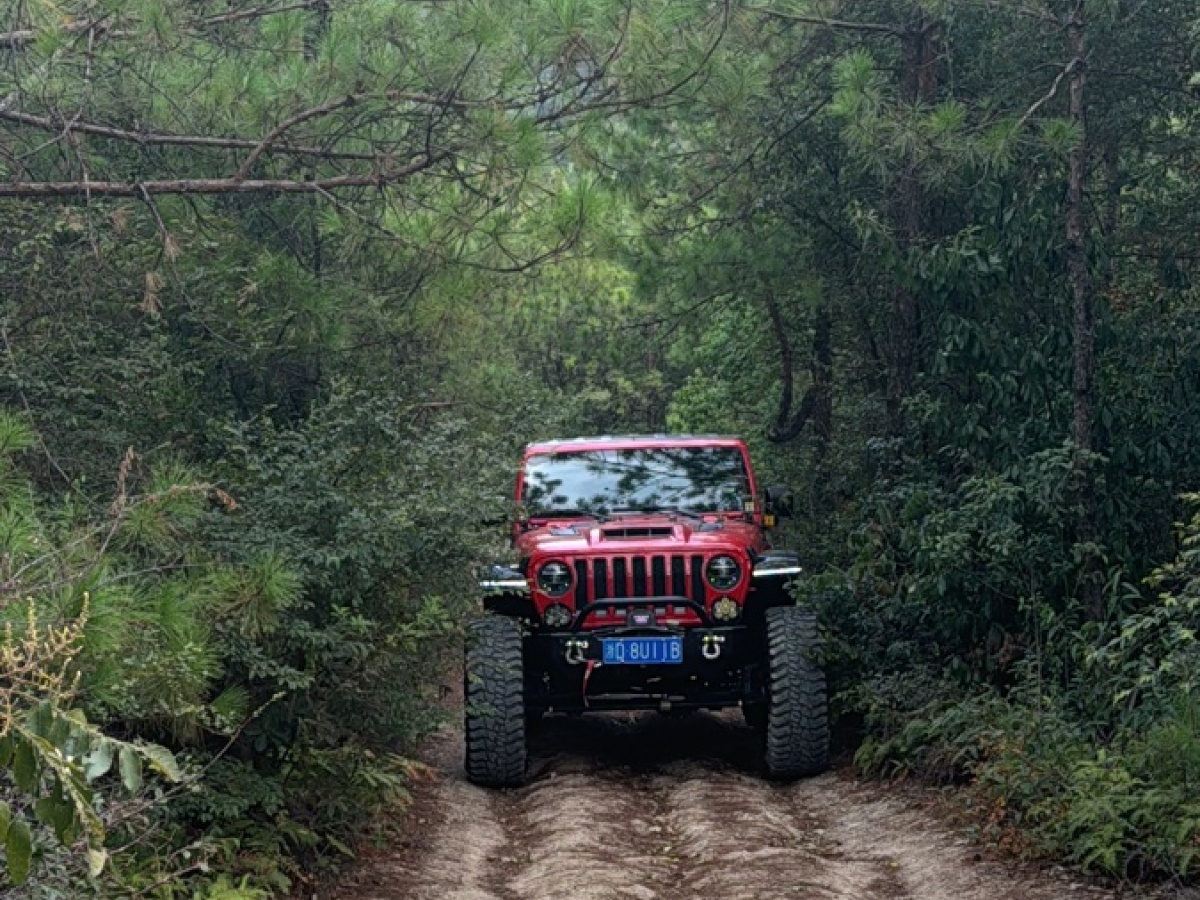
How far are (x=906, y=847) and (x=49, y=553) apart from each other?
4.54m

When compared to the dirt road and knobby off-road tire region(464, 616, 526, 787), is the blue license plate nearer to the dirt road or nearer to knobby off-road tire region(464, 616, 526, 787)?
knobby off-road tire region(464, 616, 526, 787)

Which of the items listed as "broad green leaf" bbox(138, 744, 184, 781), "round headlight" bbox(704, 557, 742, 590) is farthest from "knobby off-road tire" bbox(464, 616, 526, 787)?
"broad green leaf" bbox(138, 744, 184, 781)

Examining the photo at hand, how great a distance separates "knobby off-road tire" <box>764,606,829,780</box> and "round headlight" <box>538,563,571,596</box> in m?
1.25

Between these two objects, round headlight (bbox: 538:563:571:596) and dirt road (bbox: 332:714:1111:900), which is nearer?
dirt road (bbox: 332:714:1111:900)

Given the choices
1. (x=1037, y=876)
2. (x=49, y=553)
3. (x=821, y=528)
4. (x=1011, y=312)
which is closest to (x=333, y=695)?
(x=49, y=553)

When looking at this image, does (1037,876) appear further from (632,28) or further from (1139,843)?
(632,28)

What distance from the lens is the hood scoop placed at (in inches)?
376

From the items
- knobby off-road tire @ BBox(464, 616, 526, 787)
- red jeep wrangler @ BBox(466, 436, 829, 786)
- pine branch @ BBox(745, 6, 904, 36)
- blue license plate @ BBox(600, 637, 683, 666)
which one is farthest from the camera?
pine branch @ BBox(745, 6, 904, 36)

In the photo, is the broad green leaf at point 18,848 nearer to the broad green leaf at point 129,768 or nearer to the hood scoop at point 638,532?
the broad green leaf at point 129,768

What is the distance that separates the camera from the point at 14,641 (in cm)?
417

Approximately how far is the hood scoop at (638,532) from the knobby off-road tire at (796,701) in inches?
36.8

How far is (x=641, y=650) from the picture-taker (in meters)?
9.05

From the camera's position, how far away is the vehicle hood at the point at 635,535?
9320 millimetres

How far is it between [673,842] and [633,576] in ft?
6.51
